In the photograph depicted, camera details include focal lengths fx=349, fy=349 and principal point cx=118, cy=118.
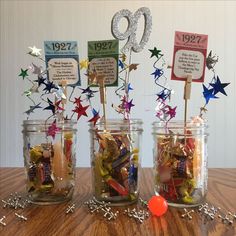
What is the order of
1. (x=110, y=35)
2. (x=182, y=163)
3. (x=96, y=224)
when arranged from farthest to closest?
(x=110, y=35) < (x=182, y=163) < (x=96, y=224)

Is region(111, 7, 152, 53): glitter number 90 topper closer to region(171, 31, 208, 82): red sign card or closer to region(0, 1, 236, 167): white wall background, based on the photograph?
A: region(171, 31, 208, 82): red sign card

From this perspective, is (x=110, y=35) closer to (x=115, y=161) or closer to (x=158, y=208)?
(x=115, y=161)

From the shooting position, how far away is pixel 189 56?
776 millimetres

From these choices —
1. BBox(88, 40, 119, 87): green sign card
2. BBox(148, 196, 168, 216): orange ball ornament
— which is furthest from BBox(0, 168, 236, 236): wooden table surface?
BBox(88, 40, 119, 87): green sign card

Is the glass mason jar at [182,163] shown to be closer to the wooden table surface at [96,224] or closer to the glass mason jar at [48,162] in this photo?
the wooden table surface at [96,224]

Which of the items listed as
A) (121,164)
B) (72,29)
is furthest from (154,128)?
(72,29)

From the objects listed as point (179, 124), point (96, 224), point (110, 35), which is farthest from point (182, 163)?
point (110, 35)

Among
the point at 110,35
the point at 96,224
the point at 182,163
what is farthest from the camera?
the point at 110,35

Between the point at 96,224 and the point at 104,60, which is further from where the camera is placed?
the point at 104,60

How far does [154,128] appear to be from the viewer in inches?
31.4

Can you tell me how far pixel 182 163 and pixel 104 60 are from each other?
11.2 inches

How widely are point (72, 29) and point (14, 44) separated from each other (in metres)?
0.42

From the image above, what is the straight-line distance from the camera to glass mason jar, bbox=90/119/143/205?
2.48 ft

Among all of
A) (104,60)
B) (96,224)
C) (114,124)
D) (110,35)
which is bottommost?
(96,224)
